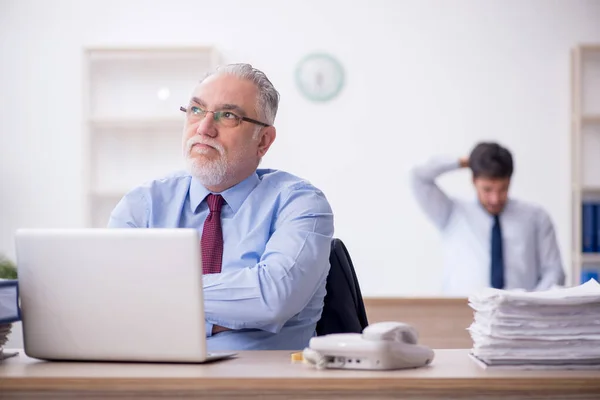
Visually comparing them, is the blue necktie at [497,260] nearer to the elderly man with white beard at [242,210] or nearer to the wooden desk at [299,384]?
the elderly man with white beard at [242,210]

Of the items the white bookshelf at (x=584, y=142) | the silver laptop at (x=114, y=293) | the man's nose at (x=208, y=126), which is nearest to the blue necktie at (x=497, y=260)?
the white bookshelf at (x=584, y=142)

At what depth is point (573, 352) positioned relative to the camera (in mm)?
1584

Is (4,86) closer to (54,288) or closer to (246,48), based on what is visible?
(246,48)

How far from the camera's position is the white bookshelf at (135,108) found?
5379mm

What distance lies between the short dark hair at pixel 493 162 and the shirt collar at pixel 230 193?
2.25 m

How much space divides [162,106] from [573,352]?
13.5 ft

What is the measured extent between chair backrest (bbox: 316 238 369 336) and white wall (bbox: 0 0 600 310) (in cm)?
321

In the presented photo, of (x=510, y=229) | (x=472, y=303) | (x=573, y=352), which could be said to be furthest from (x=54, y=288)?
(x=510, y=229)

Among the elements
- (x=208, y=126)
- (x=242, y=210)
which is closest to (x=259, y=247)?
(x=242, y=210)

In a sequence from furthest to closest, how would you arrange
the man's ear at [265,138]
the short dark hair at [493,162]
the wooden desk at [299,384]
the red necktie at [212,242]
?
1. the short dark hair at [493,162]
2. the man's ear at [265,138]
3. the red necktie at [212,242]
4. the wooden desk at [299,384]

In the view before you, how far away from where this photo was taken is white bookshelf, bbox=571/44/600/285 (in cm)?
525

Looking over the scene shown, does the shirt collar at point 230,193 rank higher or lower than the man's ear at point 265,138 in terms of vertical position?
lower

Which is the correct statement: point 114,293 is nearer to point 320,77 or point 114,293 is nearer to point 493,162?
point 493,162

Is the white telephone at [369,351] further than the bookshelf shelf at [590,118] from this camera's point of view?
No
